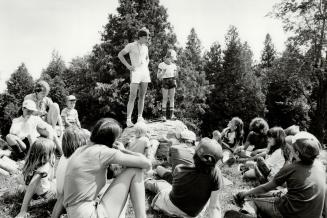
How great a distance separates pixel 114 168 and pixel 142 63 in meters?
5.54

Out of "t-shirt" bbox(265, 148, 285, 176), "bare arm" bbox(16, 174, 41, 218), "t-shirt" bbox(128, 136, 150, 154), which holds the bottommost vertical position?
"bare arm" bbox(16, 174, 41, 218)

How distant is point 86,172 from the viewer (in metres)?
3.46

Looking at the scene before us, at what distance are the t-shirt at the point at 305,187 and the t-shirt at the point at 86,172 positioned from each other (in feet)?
7.05

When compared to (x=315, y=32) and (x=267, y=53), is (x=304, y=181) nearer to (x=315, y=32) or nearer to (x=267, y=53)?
(x=315, y=32)

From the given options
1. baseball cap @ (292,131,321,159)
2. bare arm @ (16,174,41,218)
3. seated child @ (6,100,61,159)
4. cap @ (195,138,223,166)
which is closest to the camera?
cap @ (195,138,223,166)

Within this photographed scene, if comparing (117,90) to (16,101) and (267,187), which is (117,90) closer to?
(16,101)

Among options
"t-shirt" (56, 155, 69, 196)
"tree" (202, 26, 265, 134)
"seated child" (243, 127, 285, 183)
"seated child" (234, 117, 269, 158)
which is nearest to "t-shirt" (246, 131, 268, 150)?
"seated child" (234, 117, 269, 158)

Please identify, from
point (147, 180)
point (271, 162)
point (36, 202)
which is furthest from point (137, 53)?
point (36, 202)

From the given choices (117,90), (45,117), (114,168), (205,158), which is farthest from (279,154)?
(117,90)

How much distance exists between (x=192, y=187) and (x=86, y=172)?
139cm

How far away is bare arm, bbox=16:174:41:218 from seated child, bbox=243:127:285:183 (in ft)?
12.1

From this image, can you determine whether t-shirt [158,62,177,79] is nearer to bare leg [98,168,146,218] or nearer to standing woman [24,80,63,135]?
standing woman [24,80,63,135]

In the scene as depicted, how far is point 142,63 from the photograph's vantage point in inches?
377

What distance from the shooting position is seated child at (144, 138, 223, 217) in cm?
400
